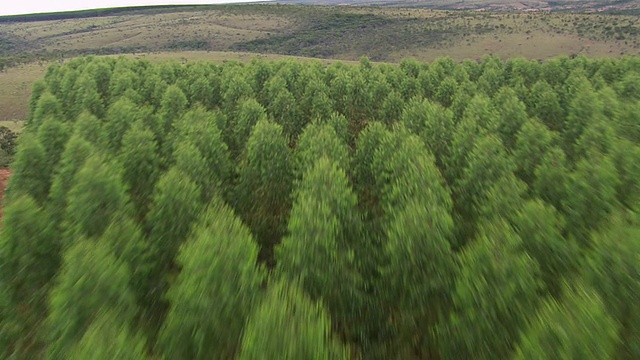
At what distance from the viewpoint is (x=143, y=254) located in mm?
21750

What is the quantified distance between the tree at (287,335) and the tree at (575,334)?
6.76 metres

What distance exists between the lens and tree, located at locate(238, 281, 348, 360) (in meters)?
12.4

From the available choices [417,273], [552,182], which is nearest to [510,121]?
[552,182]

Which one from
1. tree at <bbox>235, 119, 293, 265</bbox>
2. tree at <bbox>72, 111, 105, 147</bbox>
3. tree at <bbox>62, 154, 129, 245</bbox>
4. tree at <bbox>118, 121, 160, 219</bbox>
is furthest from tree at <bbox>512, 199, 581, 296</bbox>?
tree at <bbox>72, 111, 105, 147</bbox>

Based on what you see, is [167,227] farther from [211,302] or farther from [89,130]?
[89,130]

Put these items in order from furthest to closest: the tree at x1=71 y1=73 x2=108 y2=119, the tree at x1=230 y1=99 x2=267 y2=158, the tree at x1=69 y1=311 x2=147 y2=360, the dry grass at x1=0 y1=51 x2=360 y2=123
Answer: the dry grass at x1=0 y1=51 x2=360 y2=123 → the tree at x1=71 y1=73 x2=108 y2=119 → the tree at x1=230 y1=99 x2=267 y2=158 → the tree at x1=69 y1=311 x2=147 y2=360

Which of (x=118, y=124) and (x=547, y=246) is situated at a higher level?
(x=118, y=124)

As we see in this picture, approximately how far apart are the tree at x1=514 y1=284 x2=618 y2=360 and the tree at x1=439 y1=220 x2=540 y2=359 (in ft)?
8.33

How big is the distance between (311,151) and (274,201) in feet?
18.4

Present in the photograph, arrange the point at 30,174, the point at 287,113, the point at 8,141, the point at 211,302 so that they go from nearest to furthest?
the point at 211,302, the point at 30,174, the point at 287,113, the point at 8,141

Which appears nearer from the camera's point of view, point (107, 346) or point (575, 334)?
point (575, 334)

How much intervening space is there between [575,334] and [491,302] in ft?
13.9

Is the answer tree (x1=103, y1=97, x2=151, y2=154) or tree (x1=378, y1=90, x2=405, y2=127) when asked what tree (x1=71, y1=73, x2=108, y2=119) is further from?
tree (x1=378, y1=90, x2=405, y2=127)

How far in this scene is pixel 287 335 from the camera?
41.3ft
